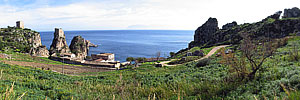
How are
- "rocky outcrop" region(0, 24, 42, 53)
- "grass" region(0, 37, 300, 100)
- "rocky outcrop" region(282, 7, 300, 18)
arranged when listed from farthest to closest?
1. "rocky outcrop" region(0, 24, 42, 53)
2. "rocky outcrop" region(282, 7, 300, 18)
3. "grass" region(0, 37, 300, 100)

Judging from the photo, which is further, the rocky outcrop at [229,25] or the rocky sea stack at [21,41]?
the rocky outcrop at [229,25]

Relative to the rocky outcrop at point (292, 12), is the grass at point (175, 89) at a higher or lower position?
lower

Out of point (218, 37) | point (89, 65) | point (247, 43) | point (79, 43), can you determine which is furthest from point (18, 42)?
point (247, 43)

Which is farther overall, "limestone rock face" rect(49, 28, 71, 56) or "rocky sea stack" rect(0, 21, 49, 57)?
"limestone rock face" rect(49, 28, 71, 56)

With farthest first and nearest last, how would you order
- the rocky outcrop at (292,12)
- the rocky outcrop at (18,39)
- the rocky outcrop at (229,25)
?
the rocky outcrop at (229,25) < the rocky outcrop at (18,39) < the rocky outcrop at (292,12)

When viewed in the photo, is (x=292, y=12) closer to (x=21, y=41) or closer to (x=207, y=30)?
(x=207, y=30)

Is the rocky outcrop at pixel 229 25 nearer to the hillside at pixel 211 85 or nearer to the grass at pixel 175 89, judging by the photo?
the hillside at pixel 211 85

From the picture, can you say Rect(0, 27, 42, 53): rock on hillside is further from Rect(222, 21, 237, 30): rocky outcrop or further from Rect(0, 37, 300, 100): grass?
Rect(222, 21, 237, 30): rocky outcrop

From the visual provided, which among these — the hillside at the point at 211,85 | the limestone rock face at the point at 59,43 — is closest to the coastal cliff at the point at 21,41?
the limestone rock face at the point at 59,43

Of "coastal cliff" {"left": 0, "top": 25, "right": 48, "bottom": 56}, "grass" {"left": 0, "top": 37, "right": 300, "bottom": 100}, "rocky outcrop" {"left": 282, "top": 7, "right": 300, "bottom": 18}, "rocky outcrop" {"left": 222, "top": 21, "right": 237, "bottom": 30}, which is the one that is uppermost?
"rocky outcrop" {"left": 282, "top": 7, "right": 300, "bottom": 18}

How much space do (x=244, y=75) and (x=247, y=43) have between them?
188 centimetres

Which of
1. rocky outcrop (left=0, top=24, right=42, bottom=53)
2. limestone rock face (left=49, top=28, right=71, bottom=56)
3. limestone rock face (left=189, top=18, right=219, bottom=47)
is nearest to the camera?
rocky outcrop (left=0, top=24, right=42, bottom=53)

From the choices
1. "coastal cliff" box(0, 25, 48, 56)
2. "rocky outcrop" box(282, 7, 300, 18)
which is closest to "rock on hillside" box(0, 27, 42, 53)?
"coastal cliff" box(0, 25, 48, 56)

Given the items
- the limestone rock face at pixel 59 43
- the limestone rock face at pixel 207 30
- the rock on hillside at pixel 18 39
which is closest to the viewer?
the rock on hillside at pixel 18 39
